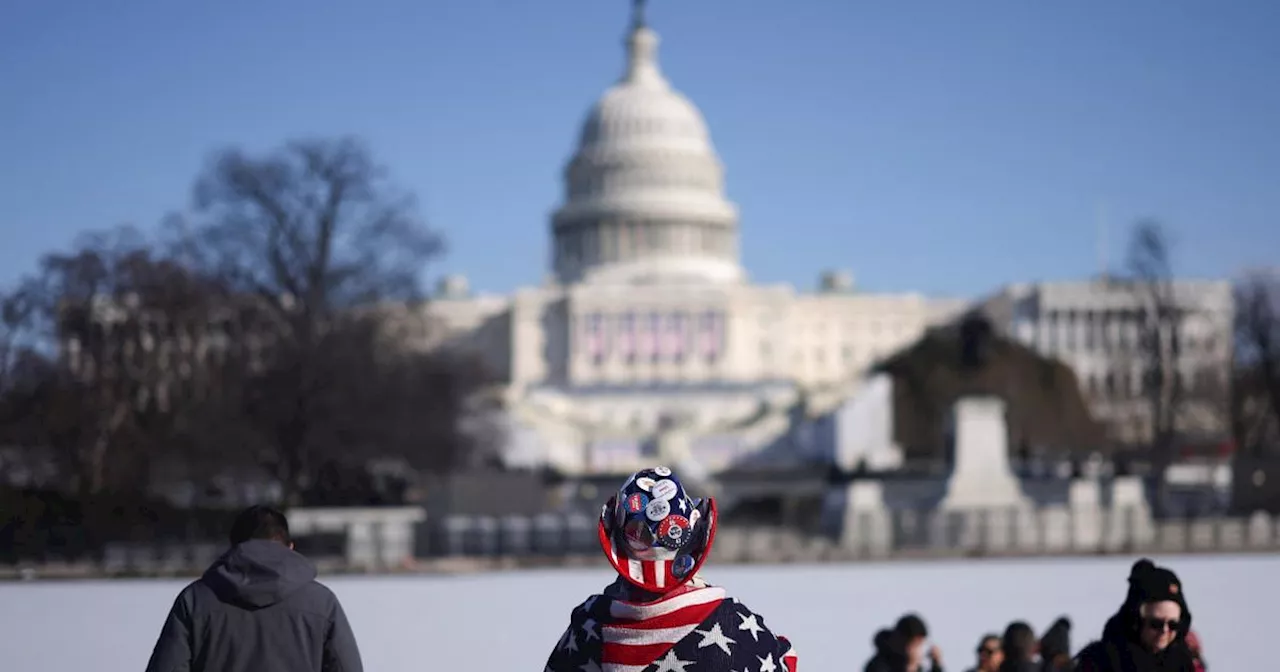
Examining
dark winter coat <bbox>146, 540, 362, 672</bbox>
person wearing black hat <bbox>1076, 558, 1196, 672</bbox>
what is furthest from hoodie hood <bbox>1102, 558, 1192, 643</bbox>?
dark winter coat <bbox>146, 540, 362, 672</bbox>

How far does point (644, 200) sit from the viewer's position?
12081 cm

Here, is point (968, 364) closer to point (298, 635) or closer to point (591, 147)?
point (298, 635)

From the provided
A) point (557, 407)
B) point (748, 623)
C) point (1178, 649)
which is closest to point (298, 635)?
point (748, 623)

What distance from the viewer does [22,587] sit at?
2511 cm

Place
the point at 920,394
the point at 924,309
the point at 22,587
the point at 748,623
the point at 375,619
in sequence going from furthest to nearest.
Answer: the point at 924,309 < the point at 920,394 < the point at 22,587 < the point at 375,619 < the point at 748,623

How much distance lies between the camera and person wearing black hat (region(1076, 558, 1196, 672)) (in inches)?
220

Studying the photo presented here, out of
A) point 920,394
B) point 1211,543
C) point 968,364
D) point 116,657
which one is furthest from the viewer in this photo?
point 920,394

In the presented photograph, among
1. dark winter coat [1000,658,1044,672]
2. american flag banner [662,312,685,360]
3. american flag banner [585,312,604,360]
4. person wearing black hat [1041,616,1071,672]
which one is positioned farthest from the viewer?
american flag banner [662,312,685,360]

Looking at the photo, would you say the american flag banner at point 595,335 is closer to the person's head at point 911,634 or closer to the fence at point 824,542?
the fence at point 824,542

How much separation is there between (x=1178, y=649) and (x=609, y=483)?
1946 inches

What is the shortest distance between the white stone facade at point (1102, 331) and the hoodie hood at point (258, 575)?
82.5m

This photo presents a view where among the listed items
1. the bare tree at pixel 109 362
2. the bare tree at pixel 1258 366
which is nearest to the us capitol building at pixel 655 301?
the bare tree at pixel 1258 366

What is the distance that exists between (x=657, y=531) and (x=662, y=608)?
0.85 ft

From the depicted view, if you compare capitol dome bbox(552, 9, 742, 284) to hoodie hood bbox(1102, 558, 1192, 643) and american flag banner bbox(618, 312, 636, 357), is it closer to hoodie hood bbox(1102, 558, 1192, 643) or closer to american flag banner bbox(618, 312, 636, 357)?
american flag banner bbox(618, 312, 636, 357)
